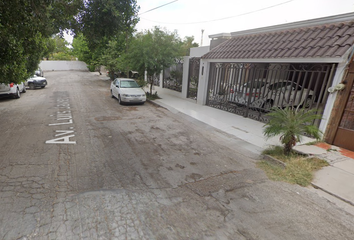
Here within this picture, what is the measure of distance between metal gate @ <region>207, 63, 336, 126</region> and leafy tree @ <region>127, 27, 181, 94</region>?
295 centimetres

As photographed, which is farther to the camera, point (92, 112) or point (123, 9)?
point (92, 112)

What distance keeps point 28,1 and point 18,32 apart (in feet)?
2.91

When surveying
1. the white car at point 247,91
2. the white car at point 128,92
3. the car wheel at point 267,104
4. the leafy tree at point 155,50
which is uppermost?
the leafy tree at point 155,50

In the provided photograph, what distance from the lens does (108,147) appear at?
17.7 ft

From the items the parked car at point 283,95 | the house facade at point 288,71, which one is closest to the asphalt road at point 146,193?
the house facade at point 288,71

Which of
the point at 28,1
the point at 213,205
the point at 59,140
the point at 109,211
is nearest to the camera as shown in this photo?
the point at 109,211

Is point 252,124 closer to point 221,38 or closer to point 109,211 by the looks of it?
point 221,38

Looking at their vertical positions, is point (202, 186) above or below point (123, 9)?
below

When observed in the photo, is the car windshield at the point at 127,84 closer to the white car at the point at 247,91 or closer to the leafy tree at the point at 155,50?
the leafy tree at the point at 155,50

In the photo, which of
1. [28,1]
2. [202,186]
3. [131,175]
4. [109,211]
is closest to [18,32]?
[28,1]

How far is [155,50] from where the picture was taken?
11898 millimetres

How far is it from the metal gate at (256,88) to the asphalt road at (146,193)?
3529 mm

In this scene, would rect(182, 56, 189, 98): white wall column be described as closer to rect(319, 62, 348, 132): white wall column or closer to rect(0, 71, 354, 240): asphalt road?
rect(0, 71, 354, 240): asphalt road

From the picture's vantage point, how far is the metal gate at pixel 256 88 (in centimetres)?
766
